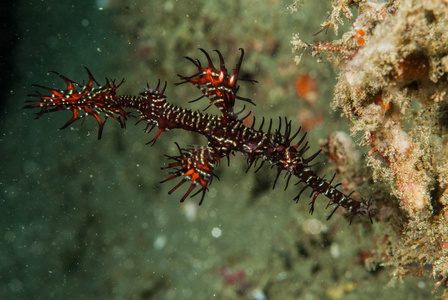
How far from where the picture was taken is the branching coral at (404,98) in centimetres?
227

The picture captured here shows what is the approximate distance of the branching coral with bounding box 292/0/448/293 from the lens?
227 cm

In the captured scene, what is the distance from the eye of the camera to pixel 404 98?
2719 mm

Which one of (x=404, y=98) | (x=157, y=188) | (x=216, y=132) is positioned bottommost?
(x=216, y=132)

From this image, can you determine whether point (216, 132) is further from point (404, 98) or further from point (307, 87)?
point (307, 87)

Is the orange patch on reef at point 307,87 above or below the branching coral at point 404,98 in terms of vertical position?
above

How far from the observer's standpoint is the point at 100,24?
6359mm

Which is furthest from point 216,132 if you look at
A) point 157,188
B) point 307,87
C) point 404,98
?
point 157,188

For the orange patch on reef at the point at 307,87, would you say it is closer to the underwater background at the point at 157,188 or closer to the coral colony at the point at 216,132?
the underwater background at the point at 157,188

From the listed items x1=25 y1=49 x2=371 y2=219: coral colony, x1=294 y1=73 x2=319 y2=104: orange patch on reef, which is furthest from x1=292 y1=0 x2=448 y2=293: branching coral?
x1=294 y1=73 x2=319 y2=104: orange patch on reef

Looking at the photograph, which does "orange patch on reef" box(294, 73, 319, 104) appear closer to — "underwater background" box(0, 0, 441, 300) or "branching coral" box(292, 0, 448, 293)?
"underwater background" box(0, 0, 441, 300)

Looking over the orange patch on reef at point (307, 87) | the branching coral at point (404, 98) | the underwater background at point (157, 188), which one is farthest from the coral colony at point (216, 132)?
the orange patch on reef at point (307, 87)

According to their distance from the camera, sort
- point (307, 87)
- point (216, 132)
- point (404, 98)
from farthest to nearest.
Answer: point (307, 87), point (216, 132), point (404, 98)

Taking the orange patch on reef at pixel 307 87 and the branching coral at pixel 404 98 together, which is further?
the orange patch on reef at pixel 307 87

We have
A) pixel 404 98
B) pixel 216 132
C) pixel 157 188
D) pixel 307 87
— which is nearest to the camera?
pixel 404 98
